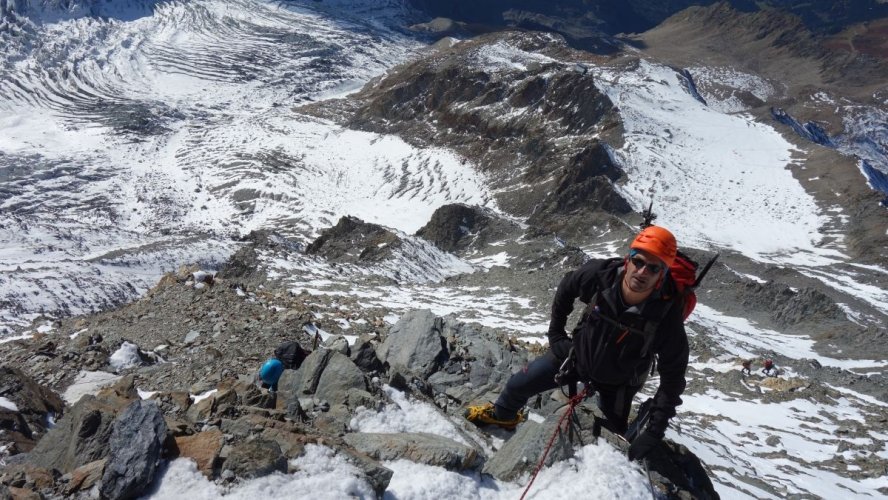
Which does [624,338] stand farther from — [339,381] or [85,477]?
[85,477]

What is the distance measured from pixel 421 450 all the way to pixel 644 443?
90.1 inches

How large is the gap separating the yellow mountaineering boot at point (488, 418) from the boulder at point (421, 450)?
128 cm

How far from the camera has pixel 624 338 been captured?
5711 mm

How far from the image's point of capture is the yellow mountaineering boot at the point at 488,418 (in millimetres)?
7773

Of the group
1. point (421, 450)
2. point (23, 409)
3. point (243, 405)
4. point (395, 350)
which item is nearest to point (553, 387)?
point (421, 450)

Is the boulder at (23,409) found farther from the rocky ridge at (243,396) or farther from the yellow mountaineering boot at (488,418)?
the yellow mountaineering boot at (488,418)

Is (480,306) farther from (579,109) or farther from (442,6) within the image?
(442,6)

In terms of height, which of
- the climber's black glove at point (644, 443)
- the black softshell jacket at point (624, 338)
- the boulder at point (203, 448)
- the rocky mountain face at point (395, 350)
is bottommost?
the rocky mountain face at point (395, 350)

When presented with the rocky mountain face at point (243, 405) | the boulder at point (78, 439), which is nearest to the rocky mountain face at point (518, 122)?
the rocky mountain face at point (243, 405)

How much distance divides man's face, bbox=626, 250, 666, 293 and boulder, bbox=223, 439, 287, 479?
3561 mm

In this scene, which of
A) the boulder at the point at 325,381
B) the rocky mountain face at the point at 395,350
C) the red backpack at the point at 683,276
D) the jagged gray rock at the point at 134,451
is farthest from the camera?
the boulder at the point at 325,381

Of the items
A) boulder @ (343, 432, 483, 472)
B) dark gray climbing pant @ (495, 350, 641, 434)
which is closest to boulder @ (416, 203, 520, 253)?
dark gray climbing pant @ (495, 350, 641, 434)

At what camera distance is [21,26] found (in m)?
115

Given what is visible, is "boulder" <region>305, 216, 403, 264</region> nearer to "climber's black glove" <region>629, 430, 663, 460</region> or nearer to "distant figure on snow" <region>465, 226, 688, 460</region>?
"distant figure on snow" <region>465, 226, 688, 460</region>
